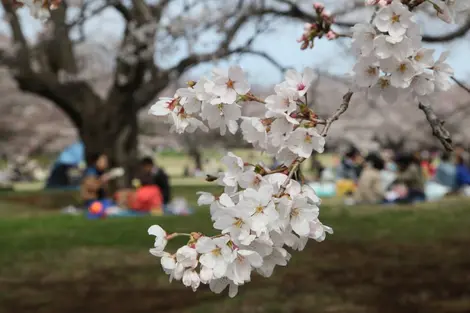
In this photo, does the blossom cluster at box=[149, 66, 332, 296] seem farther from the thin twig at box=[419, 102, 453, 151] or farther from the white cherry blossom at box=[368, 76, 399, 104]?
the thin twig at box=[419, 102, 453, 151]

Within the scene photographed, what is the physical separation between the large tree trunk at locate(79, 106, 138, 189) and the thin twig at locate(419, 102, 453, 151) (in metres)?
12.6

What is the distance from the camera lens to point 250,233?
60.6 inches

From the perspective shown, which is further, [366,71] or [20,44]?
[20,44]

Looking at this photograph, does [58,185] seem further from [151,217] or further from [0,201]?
[151,217]

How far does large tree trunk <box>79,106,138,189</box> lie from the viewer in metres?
14.2

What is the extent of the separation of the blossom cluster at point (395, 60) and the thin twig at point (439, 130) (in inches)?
3.8

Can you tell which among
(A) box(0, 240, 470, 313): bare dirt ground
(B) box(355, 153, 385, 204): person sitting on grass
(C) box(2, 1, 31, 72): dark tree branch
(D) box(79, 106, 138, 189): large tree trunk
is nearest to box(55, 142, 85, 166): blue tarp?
(D) box(79, 106, 138, 189): large tree trunk

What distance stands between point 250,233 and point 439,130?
0.69 meters

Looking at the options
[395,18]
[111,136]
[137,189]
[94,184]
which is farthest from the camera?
[111,136]

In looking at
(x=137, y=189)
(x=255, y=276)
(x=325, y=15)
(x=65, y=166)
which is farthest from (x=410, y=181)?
(x=65, y=166)

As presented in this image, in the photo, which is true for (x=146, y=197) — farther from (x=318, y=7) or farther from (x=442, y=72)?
(x=442, y=72)

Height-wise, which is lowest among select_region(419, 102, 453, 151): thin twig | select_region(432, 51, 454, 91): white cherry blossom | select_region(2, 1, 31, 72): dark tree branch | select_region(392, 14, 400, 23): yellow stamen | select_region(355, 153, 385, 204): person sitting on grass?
select_region(355, 153, 385, 204): person sitting on grass

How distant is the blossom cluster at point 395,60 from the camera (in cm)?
165

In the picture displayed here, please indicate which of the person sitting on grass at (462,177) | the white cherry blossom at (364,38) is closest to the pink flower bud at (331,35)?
the white cherry blossom at (364,38)
